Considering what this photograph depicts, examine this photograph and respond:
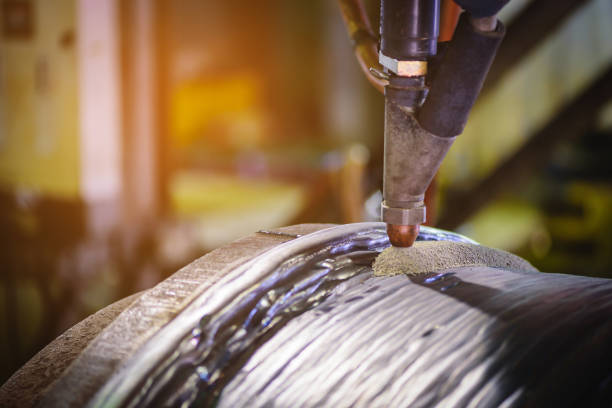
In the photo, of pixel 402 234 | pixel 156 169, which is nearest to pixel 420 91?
pixel 402 234

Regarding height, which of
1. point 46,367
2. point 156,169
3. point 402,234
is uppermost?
point 402,234

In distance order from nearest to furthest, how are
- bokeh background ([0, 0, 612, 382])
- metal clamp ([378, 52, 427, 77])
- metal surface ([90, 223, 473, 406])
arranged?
metal surface ([90, 223, 473, 406]) < metal clamp ([378, 52, 427, 77]) < bokeh background ([0, 0, 612, 382])

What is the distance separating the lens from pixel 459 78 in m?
0.50

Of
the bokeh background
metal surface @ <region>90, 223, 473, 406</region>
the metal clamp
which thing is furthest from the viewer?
the bokeh background

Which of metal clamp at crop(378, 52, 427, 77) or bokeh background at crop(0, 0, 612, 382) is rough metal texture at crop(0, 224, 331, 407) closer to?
metal clamp at crop(378, 52, 427, 77)

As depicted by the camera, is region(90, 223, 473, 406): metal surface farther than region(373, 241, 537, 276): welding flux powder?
No

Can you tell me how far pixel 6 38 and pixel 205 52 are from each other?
365 cm

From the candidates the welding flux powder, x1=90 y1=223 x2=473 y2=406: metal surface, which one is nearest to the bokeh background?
the welding flux powder

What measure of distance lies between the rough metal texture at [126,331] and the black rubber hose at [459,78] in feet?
0.63

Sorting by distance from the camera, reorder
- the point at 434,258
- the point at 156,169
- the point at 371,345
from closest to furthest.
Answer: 1. the point at 371,345
2. the point at 434,258
3. the point at 156,169

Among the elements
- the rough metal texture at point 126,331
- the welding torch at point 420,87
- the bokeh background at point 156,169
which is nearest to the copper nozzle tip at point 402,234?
the welding torch at point 420,87

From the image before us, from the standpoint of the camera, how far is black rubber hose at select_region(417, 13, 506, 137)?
0.49 metres

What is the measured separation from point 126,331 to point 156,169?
10.3ft

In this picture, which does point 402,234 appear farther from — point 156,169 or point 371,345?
point 156,169
